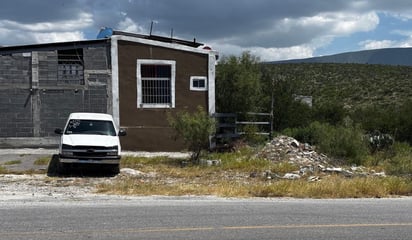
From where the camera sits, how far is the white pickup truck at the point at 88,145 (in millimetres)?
15562

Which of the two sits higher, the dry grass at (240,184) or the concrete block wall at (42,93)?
the concrete block wall at (42,93)

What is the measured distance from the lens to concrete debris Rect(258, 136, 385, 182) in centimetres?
1675

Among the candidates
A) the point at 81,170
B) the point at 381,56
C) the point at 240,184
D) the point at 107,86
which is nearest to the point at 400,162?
the point at 240,184

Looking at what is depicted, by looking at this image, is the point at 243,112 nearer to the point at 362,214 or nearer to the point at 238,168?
the point at 238,168

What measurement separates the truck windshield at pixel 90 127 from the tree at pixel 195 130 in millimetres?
2925

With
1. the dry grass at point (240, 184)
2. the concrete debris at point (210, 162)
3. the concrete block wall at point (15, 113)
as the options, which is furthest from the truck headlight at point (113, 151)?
the concrete block wall at point (15, 113)

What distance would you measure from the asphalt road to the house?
11.0m

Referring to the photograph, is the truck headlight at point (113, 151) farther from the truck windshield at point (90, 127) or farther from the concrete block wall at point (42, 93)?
the concrete block wall at point (42, 93)

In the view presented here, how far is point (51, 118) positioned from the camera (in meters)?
21.4

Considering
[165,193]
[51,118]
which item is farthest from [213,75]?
[165,193]

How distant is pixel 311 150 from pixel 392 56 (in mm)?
168498

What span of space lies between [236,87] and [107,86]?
19.2 feet

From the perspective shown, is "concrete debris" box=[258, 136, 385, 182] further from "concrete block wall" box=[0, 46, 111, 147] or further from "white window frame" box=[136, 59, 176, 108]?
"concrete block wall" box=[0, 46, 111, 147]

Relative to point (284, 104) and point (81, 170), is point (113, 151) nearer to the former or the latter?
point (81, 170)
